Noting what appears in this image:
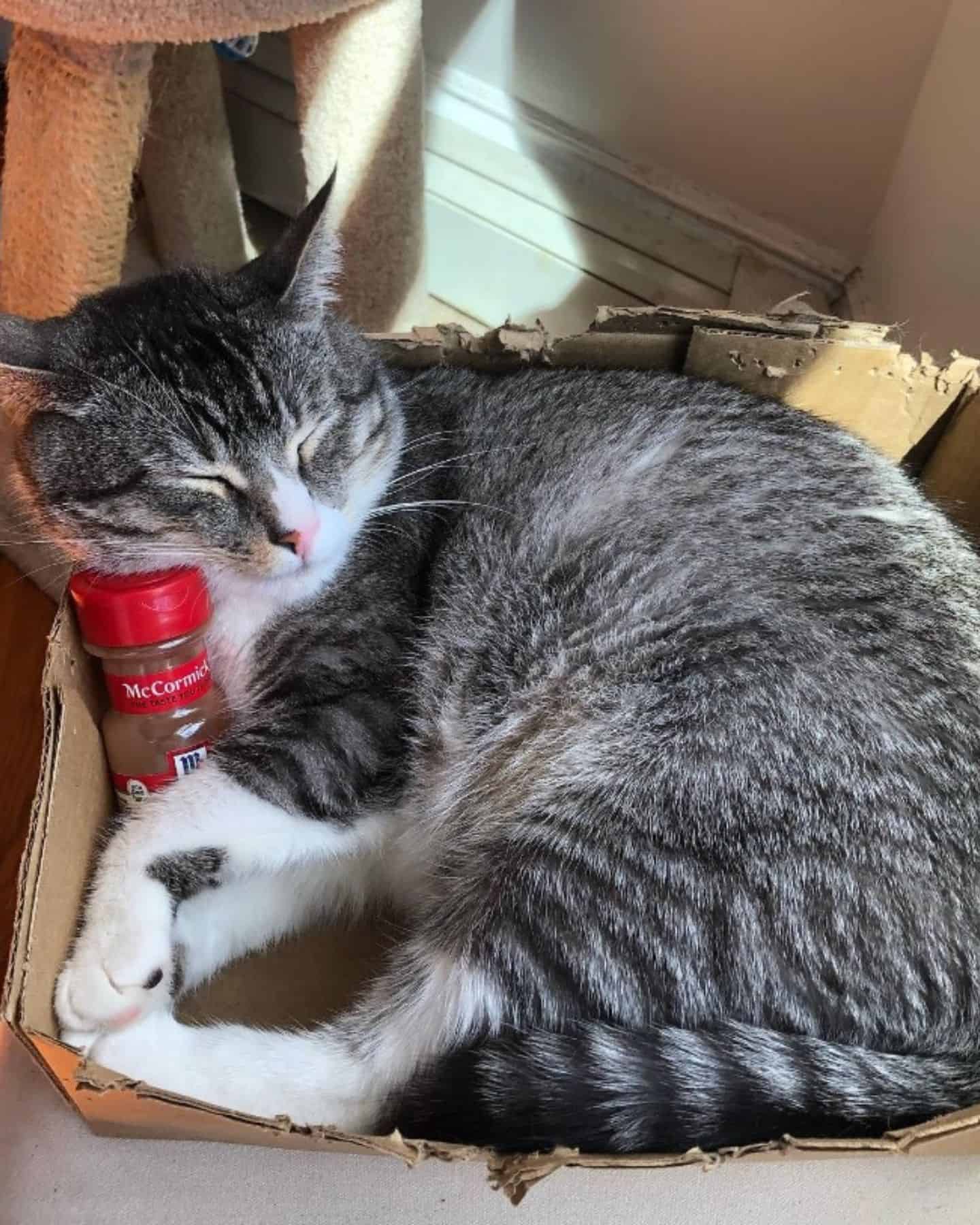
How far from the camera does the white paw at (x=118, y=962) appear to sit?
42.2 inches

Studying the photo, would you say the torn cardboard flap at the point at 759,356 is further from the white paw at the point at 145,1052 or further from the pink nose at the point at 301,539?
the white paw at the point at 145,1052

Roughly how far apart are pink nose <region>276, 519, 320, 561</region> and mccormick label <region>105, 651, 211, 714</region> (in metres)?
0.19

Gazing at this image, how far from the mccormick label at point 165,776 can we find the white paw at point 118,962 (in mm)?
140

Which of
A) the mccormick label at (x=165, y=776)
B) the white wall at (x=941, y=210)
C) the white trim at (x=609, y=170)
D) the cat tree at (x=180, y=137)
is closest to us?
the mccormick label at (x=165, y=776)

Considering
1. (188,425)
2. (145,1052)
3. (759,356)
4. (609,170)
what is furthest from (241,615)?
(609,170)

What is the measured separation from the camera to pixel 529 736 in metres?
1.19

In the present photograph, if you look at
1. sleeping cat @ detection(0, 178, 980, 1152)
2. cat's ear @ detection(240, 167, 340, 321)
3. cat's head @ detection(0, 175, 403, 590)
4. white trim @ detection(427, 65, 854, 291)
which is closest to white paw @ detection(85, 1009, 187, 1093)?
sleeping cat @ detection(0, 178, 980, 1152)

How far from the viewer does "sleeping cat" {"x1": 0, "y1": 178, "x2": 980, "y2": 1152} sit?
97cm

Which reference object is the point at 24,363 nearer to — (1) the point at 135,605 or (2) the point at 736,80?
(1) the point at 135,605

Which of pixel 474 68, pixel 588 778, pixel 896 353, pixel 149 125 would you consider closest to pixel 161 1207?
pixel 588 778

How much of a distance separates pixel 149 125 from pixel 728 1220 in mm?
1899

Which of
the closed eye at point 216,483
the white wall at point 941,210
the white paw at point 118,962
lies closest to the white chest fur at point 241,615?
the closed eye at point 216,483

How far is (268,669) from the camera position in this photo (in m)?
1.25

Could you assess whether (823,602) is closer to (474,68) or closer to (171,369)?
(171,369)
